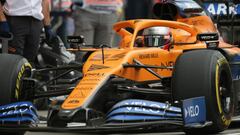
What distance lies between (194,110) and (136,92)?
774mm

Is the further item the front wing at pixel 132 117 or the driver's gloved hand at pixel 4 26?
the driver's gloved hand at pixel 4 26

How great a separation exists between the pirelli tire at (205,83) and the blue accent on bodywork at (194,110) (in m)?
0.06

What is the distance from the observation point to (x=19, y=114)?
306 inches

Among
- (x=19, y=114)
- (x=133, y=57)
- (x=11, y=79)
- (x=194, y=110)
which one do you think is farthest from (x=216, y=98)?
(x=11, y=79)

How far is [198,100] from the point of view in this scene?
7.71 meters

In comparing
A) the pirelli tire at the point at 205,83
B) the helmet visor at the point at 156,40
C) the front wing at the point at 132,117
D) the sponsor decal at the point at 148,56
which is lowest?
the front wing at the point at 132,117

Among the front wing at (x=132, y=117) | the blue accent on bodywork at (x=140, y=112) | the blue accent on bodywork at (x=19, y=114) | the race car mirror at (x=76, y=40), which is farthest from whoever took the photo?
the race car mirror at (x=76, y=40)

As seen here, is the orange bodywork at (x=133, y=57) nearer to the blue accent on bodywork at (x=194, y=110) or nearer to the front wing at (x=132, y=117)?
the front wing at (x=132, y=117)

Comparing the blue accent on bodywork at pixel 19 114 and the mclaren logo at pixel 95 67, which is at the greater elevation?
the mclaren logo at pixel 95 67

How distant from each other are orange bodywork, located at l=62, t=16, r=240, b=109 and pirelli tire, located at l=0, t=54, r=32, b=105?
2.10 feet

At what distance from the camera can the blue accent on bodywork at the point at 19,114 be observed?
305 inches

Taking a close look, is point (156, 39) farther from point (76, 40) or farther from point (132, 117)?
point (132, 117)

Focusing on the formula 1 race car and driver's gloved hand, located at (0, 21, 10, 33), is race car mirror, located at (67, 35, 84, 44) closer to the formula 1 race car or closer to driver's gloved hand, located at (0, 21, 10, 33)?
the formula 1 race car

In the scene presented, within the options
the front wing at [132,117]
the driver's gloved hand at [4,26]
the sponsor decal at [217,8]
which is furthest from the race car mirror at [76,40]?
the sponsor decal at [217,8]
